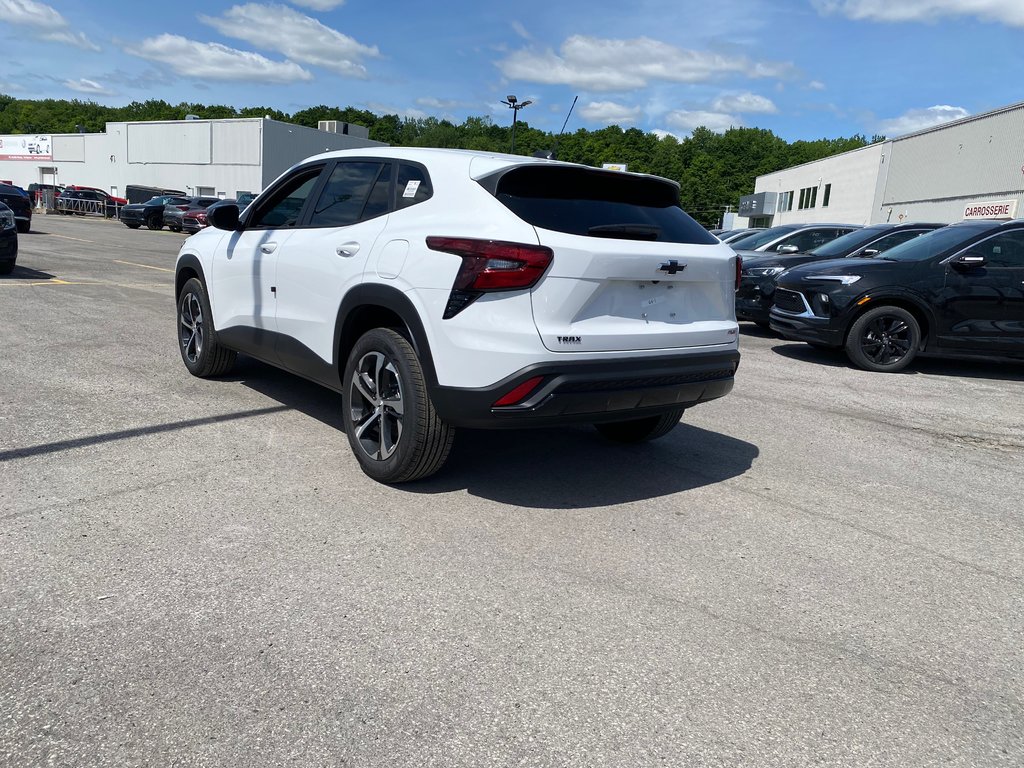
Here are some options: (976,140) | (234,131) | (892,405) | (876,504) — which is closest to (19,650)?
(876,504)

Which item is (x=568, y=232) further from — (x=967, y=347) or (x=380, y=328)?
(x=967, y=347)

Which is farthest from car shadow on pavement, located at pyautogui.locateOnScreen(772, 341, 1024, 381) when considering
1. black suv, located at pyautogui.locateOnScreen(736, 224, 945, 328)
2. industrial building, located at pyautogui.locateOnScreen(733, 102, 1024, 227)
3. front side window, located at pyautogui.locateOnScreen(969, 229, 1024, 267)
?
industrial building, located at pyautogui.locateOnScreen(733, 102, 1024, 227)

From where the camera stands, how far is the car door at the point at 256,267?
17.1ft

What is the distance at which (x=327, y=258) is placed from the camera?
461cm

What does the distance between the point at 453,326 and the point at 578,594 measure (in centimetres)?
136

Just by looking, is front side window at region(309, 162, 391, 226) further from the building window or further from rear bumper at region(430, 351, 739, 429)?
the building window

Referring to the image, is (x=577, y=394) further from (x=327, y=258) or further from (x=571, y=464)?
(x=327, y=258)

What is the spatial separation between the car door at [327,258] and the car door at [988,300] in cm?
675

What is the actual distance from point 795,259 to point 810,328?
114 inches

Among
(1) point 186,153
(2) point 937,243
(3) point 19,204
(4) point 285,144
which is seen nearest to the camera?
(2) point 937,243

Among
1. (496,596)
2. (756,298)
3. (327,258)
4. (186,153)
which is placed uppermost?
(186,153)

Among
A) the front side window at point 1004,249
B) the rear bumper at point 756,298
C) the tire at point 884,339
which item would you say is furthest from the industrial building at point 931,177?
the tire at point 884,339

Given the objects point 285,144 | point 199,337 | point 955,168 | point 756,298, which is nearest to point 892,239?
point 756,298

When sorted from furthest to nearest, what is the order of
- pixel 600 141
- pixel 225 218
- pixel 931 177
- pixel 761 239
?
pixel 600 141, pixel 931 177, pixel 761 239, pixel 225 218
